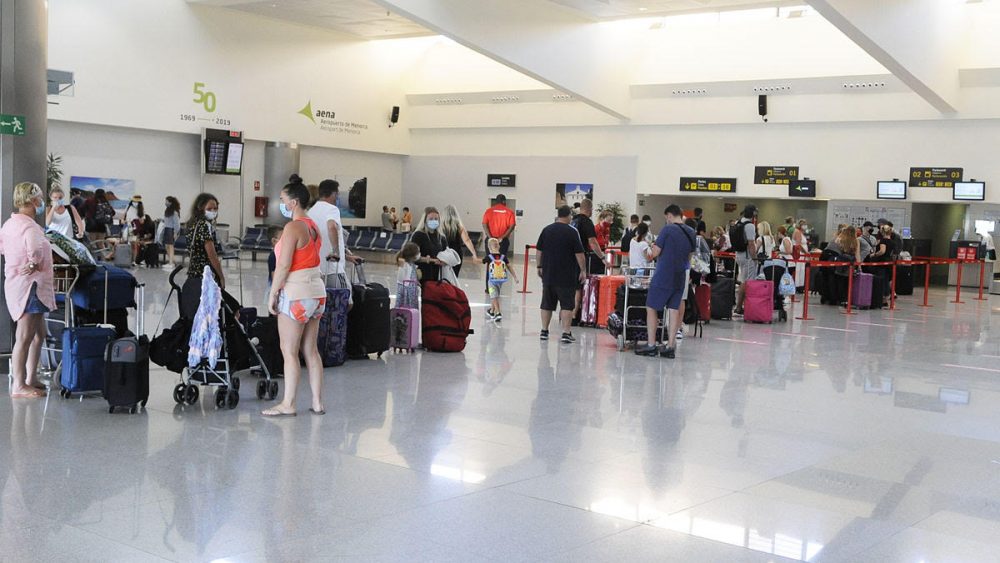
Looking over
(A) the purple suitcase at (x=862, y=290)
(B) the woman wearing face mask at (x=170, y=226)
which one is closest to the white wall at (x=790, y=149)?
(A) the purple suitcase at (x=862, y=290)

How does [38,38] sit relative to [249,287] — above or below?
above

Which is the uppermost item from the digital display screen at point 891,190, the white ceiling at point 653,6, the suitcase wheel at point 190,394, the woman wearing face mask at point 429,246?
the white ceiling at point 653,6

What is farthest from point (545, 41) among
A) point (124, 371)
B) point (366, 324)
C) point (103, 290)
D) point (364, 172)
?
point (124, 371)

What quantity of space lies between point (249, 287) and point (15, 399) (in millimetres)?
10321

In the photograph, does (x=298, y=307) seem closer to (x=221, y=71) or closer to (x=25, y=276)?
(x=25, y=276)

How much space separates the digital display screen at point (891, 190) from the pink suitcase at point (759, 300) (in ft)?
36.6

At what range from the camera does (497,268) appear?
13.4 meters

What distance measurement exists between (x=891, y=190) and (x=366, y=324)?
18529 millimetres

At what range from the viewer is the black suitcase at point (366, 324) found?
31.8ft

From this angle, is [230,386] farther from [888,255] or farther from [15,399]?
[888,255]

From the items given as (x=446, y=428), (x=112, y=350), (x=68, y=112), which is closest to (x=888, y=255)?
(x=446, y=428)

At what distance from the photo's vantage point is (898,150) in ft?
80.7

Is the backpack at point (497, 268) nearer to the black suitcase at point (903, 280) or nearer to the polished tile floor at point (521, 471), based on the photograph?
the polished tile floor at point (521, 471)

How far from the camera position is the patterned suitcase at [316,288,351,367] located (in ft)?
30.2
